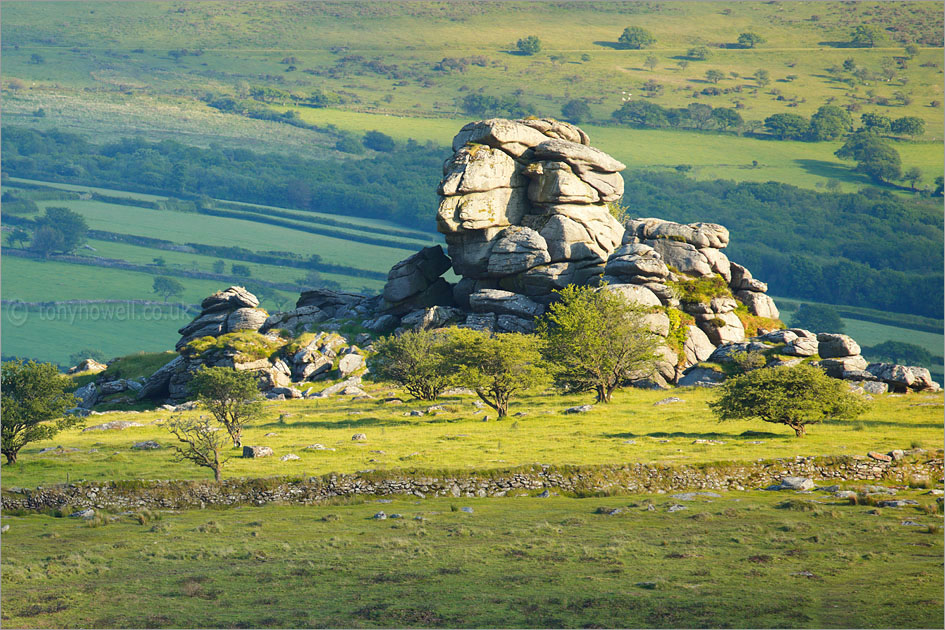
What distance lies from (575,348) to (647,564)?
42.3 metres

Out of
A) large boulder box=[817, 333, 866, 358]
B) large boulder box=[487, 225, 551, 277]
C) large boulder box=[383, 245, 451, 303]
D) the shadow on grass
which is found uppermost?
large boulder box=[487, 225, 551, 277]

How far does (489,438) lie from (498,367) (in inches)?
435

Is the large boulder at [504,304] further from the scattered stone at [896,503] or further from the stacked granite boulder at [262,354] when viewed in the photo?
the scattered stone at [896,503]

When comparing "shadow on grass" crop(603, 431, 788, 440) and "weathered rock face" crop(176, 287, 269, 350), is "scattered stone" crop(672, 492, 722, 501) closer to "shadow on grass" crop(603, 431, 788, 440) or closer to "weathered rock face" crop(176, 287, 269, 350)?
"shadow on grass" crop(603, 431, 788, 440)

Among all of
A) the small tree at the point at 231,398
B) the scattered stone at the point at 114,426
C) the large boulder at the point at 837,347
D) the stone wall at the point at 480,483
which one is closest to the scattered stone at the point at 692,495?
the stone wall at the point at 480,483

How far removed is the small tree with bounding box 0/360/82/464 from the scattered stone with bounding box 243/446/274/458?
43.8ft

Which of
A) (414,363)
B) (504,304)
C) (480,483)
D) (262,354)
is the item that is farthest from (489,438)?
(262,354)

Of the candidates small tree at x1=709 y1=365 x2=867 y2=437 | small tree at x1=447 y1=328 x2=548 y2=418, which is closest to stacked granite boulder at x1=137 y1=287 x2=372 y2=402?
small tree at x1=447 y1=328 x2=548 y2=418

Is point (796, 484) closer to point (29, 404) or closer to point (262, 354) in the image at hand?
point (29, 404)

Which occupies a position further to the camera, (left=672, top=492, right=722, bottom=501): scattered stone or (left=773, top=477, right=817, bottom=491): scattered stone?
(left=773, top=477, right=817, bottom=491): scattered stone

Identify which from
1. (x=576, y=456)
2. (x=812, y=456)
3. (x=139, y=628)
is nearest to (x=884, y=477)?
(x=812, y=456)

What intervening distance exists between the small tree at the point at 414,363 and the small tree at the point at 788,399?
2637cm

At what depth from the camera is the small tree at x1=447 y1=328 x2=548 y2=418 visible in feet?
249

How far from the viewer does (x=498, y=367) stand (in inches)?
3017
